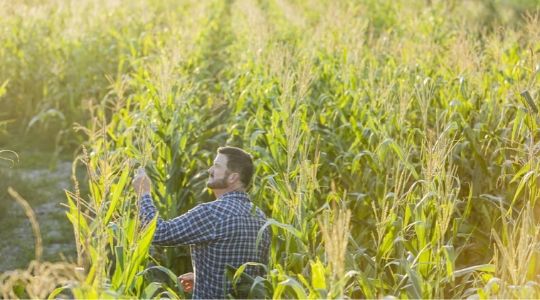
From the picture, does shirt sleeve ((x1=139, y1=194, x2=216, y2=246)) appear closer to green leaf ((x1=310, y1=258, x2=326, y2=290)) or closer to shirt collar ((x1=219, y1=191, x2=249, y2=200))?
shirt collar ((x1=219, y1=191, x2=249, y2=200))

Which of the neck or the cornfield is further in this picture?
the neck

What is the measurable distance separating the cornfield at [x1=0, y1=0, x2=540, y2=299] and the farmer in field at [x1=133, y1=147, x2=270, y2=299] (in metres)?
0.10

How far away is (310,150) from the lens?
7227 mm

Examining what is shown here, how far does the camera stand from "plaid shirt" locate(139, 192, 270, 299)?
477 cm

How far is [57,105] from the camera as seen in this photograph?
10.8 m

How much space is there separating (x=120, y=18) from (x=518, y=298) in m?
12.1

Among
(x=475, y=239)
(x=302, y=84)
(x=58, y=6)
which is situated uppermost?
(x=58, y=6)

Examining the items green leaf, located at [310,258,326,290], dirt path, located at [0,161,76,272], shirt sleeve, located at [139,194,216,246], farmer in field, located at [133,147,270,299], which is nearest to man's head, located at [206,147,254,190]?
farmer in field, located at [133,147,270,299]

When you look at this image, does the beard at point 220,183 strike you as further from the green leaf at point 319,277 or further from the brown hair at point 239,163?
the green leaf at point 319,277

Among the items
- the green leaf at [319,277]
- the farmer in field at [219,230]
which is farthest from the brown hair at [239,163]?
the green leaf at [319,277]

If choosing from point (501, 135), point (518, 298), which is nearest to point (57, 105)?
point (501, 135)

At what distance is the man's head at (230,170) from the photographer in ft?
16.3

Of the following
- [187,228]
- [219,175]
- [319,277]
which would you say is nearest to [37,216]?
[219,175]

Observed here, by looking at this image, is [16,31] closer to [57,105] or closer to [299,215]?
[57,105]
